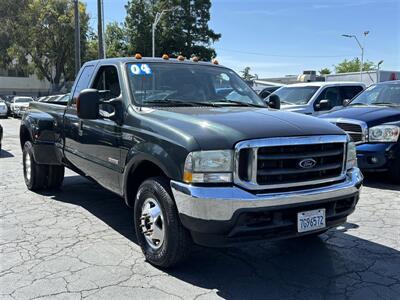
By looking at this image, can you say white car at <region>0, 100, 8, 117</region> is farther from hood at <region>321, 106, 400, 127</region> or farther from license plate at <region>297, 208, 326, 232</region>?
license plate at <region>297, 208, 326, 232</region>

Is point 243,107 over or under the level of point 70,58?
under

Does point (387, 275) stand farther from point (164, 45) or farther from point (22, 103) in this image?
point (164, 45)

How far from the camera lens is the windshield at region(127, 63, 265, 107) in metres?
4.93

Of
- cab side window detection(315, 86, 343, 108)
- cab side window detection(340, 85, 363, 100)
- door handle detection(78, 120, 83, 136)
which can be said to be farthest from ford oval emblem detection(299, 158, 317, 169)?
cab side window detection(340, 85, 363, 100)

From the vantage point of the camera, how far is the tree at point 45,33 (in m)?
39.4

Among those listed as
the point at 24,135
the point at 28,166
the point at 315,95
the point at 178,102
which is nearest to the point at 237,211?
the point at 178,102

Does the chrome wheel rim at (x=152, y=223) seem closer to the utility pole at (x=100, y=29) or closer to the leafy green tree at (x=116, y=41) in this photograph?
the utility pole at (x=100, y=29)

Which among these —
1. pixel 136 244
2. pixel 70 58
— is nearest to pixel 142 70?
pixel 136 244

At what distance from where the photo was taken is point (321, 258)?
455 cm

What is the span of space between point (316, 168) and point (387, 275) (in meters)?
1.18

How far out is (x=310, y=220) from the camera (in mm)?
3871

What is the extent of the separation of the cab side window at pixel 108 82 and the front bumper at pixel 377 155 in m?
4.41

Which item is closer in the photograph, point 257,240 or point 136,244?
point 257,240

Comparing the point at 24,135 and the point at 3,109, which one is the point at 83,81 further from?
the point at 3,109
